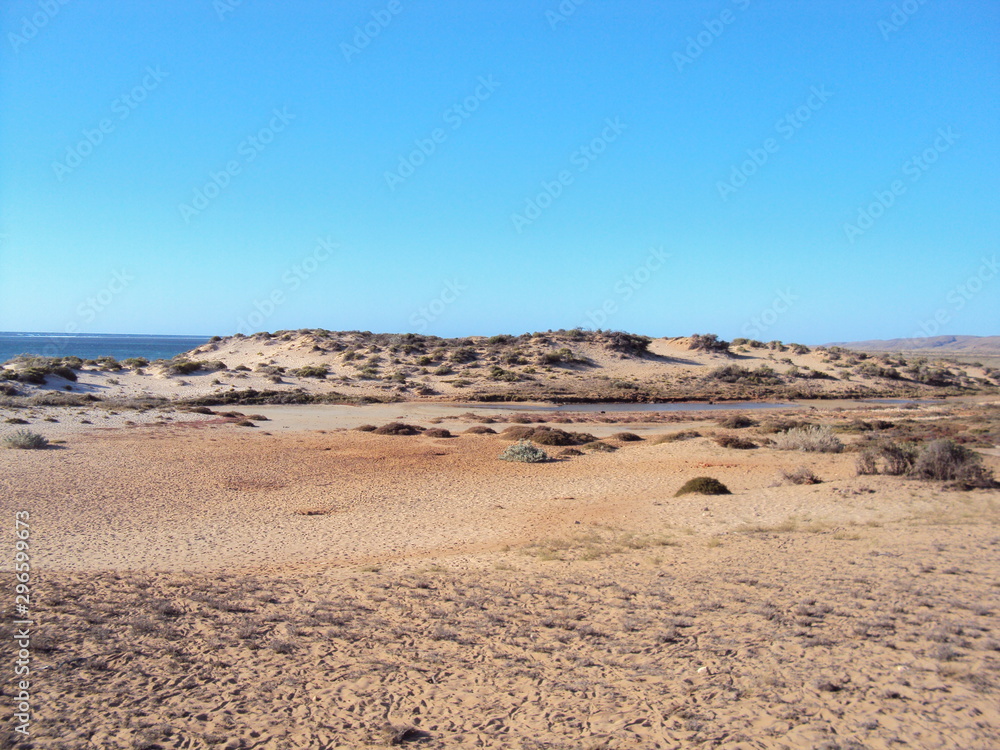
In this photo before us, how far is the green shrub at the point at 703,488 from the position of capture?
16.3 meters

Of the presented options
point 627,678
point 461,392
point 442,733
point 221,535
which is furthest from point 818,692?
point 461,392

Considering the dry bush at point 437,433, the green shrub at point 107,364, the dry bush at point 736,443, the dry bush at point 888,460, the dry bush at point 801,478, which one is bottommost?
the dry bush at point 437,433

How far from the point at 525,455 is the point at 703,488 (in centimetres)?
729

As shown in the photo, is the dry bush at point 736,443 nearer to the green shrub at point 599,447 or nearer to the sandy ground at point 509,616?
the green shrub at point 599,447

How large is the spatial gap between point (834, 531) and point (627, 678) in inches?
299

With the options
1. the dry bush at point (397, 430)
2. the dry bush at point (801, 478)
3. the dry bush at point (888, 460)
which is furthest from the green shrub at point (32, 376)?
the dry bush at point (888, 460)

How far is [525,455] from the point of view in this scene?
2216cm

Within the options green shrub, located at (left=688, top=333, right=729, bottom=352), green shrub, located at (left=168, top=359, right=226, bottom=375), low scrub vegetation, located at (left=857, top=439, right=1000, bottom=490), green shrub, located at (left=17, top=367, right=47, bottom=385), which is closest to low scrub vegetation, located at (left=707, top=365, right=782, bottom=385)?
green shrub, located at (left=688, top=333, right=729, bottom=352)

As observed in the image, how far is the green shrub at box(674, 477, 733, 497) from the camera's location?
1628cm

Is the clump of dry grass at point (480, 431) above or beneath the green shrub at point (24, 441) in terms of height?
beneath

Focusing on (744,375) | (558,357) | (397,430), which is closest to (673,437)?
(397,430)

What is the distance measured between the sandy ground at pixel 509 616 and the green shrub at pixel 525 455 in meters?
5.09

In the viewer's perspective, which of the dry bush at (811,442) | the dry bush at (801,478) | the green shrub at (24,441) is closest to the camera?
the dry bush at (801,478)

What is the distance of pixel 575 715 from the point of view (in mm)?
5816
